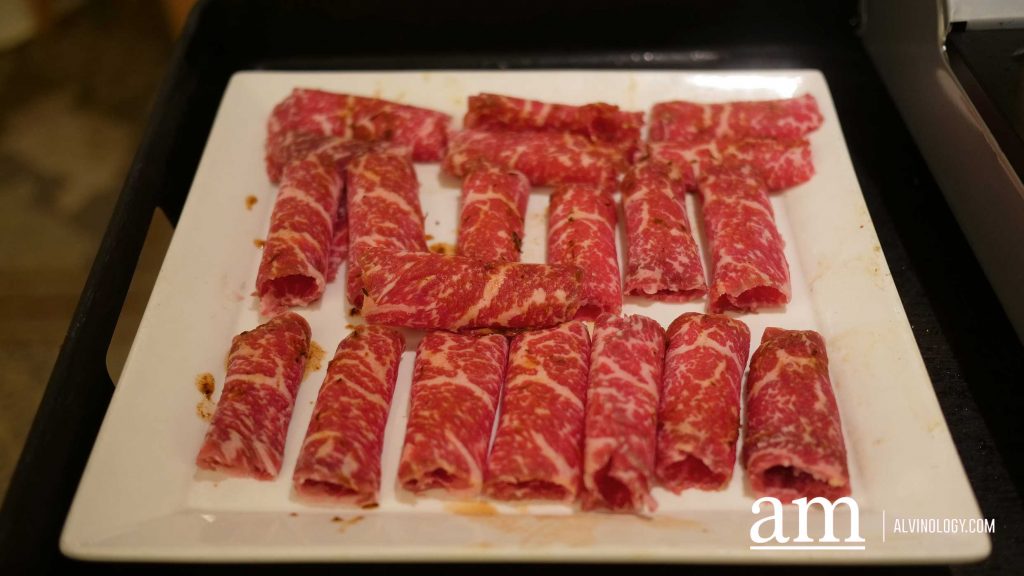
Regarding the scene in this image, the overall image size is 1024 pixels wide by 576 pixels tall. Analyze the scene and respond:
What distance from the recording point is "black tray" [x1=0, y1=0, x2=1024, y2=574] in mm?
2254

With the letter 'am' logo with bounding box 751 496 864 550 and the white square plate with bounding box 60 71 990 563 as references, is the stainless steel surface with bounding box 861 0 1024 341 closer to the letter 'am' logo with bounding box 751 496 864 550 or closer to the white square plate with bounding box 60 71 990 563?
the white square plate with bounding box 60 71 990 563

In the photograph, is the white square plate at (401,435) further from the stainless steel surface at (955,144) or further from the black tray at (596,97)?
the stainless steel surface at (955,144)

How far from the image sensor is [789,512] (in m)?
2.19

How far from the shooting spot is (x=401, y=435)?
94.9 inches

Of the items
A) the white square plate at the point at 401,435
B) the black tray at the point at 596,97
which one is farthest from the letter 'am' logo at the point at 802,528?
the black tray at the point at 596,97

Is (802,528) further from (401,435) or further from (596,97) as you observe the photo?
(596,97)

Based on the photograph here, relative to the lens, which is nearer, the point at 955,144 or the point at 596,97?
the point at 955,144

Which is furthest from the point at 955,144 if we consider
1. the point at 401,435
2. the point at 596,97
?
the point at 401,435

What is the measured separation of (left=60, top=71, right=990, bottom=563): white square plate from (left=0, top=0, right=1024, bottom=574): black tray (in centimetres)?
13

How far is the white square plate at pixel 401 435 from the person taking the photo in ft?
6.76

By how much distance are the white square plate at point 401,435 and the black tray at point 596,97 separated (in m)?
0.13

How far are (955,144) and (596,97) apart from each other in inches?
54.7

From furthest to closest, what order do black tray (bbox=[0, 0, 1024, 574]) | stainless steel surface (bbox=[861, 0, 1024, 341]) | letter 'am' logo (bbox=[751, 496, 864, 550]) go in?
1. stainless steel surface (bbox=[861, 0, 1024, 341])
2. black tray (bbox=[0, 0, 1024, 574])
3. letter 'am' logo (bbox=[751, 496, 864, 550])

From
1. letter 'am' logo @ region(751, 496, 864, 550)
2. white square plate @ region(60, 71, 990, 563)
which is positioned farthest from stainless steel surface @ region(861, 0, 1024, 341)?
letter 'am' logo @ region(751, 496, 864, 550)
